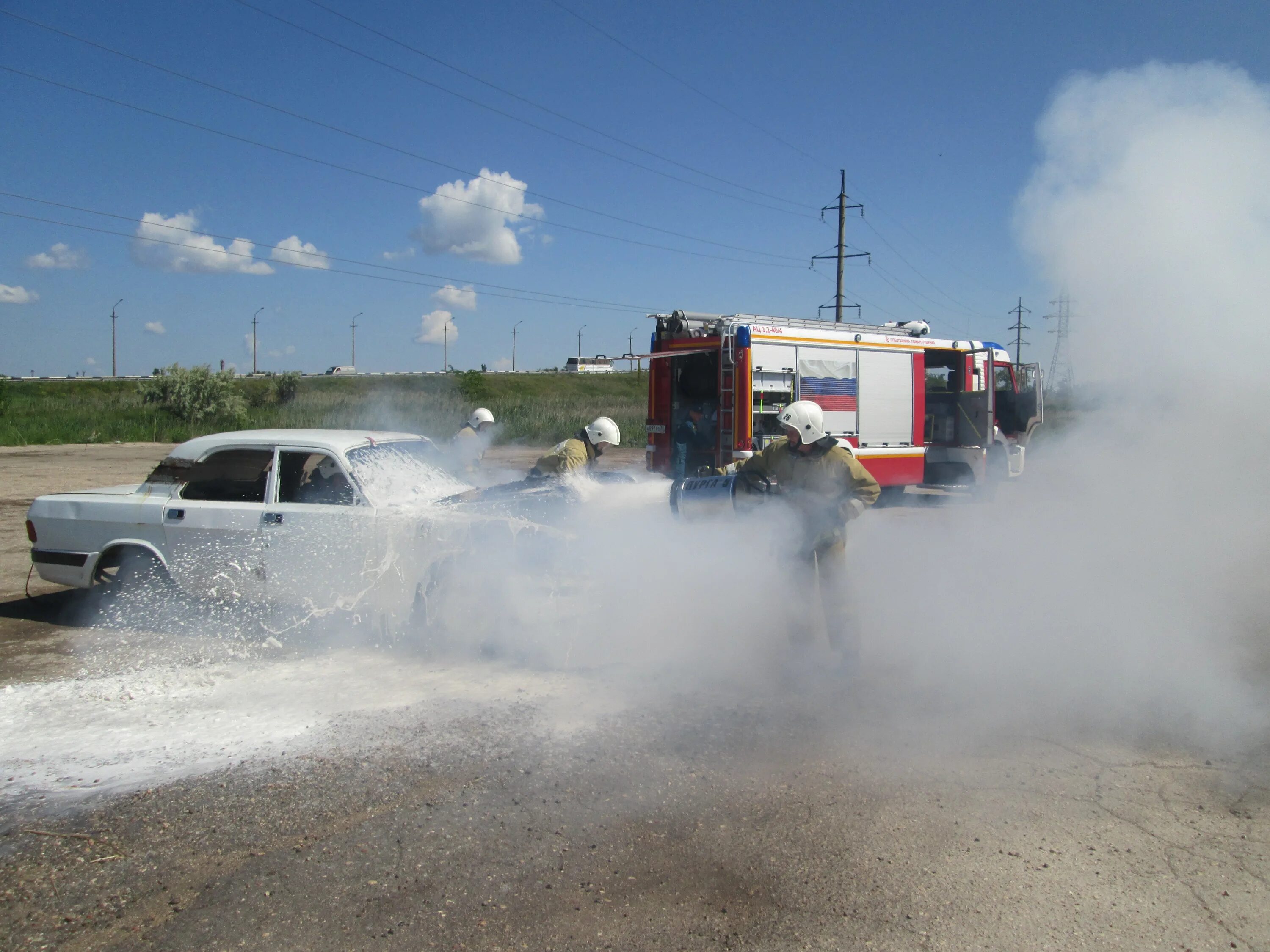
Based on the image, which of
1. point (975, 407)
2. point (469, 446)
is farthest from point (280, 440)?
point (975, 407)

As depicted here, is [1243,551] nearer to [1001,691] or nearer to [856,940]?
[1001,691]

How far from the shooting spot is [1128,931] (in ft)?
8.89

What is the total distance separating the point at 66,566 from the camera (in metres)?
5.87

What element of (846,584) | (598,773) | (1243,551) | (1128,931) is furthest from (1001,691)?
(1243,551)

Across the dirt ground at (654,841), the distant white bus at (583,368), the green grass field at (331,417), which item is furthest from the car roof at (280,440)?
the distant white bus at (583,368)

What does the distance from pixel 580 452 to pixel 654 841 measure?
12.2 feet

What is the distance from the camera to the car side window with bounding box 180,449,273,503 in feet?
18.9

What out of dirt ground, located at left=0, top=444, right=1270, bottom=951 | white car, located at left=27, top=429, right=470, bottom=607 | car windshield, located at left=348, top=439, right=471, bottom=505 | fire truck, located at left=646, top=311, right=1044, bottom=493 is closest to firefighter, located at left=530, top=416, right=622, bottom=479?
car windshield, located at left=348, top=439, right=471, bottom=505

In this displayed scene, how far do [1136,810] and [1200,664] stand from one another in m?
2.08

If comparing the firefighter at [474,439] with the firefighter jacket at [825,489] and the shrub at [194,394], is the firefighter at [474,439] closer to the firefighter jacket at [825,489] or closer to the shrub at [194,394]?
the firefighter jacket at [825,489]

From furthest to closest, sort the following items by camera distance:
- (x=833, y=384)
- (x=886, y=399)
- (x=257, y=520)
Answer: (x=886, y=399), (x=833, y=384), (x=257, y=520)

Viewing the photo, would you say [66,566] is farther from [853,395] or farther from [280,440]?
[853,395]

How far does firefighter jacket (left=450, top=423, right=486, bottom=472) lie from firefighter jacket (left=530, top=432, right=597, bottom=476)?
209 cm

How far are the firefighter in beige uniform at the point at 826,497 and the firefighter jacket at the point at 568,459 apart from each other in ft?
5.65
